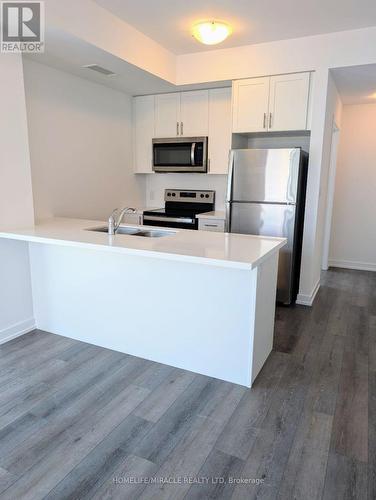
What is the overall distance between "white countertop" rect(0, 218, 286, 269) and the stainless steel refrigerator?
1042mm

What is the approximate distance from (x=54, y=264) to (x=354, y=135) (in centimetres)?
434

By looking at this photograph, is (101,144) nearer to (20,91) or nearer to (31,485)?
(20,91)

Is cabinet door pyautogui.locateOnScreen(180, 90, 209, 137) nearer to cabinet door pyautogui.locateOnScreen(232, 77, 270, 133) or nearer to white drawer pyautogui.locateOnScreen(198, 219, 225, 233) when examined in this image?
cabinet door pyautogui.locateOnScreen(232, 77, 270, 133)

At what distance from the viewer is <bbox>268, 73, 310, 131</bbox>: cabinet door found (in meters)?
3.51

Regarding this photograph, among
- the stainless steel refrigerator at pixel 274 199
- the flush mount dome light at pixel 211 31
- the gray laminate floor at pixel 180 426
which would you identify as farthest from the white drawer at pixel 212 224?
the flush mount dome light at pixel 211 31

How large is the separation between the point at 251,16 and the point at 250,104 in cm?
93

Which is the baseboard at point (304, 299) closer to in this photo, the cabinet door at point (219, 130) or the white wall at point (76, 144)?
the cabinet door at point (219, 130)

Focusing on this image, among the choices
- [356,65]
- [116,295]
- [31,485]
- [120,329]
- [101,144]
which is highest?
[356,65]

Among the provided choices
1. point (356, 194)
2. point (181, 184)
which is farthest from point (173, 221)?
point (356, 194)

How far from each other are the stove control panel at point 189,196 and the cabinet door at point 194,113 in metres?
0.76

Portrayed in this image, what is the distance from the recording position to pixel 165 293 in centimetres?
248

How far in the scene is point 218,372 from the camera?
2383 millimetres

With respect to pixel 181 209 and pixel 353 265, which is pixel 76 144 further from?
pixel 353 265

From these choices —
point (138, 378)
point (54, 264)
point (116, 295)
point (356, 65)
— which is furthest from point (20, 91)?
point (356, 65)
